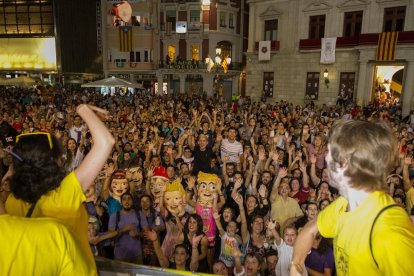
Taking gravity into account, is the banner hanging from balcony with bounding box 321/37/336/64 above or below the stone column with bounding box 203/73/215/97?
above

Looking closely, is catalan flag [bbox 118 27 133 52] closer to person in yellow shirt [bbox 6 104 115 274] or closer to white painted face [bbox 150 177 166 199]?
white painted face [bbox 150 177 166 199]

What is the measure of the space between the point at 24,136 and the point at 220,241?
3526 mm

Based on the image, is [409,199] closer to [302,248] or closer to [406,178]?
[406,178]

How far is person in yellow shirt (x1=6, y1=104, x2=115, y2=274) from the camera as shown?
1.67 metres

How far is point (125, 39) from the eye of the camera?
33.2 m

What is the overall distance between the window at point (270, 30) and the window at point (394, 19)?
7.52m

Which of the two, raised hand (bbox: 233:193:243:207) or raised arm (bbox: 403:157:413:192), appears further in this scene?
raised arm (bbox: 403:157:413:192)

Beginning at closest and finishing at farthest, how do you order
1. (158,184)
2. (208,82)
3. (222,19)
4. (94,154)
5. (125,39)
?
1. (94,154)
2. (158,184)
3. (208,82)
4. (125,39)
5. (222,19)

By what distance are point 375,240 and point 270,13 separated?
25350 mm

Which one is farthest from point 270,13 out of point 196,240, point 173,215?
point 196,240

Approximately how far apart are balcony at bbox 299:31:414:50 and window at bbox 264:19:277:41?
2.41 m

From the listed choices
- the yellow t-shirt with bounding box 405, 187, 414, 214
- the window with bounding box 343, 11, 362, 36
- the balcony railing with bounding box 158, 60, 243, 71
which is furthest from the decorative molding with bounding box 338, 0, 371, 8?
the yellow t-shirt with bounding box 405, 187, 414, 214

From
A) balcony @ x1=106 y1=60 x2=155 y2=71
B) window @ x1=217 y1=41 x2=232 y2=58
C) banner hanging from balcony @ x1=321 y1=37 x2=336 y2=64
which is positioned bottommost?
balcony @ x1=106 y1=60 x2=155 y2=71

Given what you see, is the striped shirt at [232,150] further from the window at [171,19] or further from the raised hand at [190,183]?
the window at [171,19]
